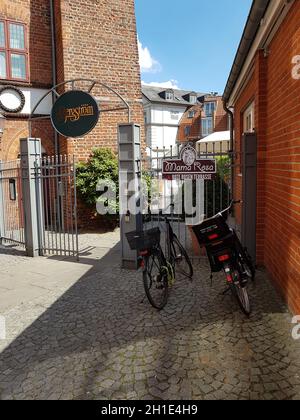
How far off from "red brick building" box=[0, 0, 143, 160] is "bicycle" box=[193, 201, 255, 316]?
7037 mm

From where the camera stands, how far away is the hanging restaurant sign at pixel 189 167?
6324mm

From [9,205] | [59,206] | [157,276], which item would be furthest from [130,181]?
[9,205]

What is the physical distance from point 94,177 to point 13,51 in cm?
456

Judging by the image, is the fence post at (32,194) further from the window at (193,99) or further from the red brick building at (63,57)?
the window at (193,99)

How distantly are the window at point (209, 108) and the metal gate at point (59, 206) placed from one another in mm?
43588

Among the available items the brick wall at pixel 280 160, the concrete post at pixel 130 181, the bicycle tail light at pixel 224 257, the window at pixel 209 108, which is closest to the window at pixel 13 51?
the concrete post at pixel 130 181

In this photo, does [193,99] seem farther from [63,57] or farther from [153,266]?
[153,266]

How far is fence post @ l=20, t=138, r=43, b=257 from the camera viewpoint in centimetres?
750

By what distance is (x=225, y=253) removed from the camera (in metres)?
4.11

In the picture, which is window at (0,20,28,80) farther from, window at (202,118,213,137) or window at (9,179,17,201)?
window at (202,118,213,137)

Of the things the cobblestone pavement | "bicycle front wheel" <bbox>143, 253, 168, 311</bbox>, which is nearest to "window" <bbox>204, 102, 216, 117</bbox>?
the cobblestone pavement
